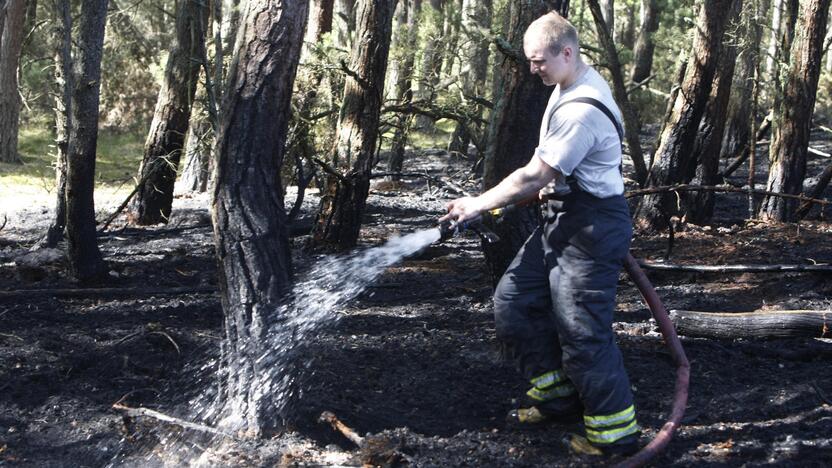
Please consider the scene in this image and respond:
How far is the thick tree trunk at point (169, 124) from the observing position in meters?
11.4

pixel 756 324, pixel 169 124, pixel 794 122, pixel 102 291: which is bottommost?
pixel 102 291

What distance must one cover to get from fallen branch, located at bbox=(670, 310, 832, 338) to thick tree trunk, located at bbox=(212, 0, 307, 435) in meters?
2.90

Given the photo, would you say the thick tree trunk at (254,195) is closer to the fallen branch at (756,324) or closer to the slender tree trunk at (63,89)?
the fallen branch at (756,324)

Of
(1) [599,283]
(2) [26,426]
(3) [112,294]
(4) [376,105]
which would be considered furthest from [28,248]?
(1) [599,283]

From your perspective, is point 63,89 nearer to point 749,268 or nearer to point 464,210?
point 464,210

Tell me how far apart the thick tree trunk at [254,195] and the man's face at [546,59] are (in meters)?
1.35

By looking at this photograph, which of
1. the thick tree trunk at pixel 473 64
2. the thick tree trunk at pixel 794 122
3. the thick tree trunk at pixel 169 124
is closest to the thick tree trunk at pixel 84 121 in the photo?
the thick tree trunk at pixel 169 124

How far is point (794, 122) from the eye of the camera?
10.8m

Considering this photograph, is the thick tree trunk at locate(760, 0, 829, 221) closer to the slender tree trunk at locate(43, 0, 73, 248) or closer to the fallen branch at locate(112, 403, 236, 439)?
the slender tree trunk at locate(43, 0, 73, 248)

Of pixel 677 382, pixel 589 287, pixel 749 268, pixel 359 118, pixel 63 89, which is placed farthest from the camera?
pixel 359 118

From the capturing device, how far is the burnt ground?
470 cm

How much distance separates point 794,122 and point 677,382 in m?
7.18

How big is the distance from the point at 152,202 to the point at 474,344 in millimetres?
6763

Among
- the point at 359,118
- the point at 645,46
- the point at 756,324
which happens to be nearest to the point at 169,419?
the point at 756,324
